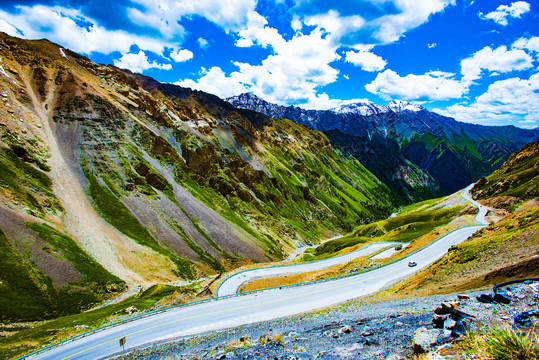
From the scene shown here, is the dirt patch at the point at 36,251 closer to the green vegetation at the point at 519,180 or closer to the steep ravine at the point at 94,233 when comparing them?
the steep ravine at the point at 94,233

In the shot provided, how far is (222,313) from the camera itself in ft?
100

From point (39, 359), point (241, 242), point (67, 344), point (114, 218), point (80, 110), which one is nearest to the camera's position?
point (39, 359)

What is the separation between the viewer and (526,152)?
14250 centimetres

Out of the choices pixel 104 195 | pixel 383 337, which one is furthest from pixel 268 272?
pixel 104 195

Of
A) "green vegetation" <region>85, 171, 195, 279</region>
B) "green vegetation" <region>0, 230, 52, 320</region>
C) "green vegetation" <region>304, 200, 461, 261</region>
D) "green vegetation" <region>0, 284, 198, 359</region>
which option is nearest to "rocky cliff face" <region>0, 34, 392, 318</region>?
"green vegetation" <region>0, 230, 52, 320</region>

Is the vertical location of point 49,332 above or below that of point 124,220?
below

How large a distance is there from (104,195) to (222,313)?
→ 82.0 meters

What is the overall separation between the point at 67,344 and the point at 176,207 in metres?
77.3

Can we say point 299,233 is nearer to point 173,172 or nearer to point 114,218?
point 173,172

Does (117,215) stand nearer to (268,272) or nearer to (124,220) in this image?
(124,220)

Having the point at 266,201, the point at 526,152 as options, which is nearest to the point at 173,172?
the point at 266,201

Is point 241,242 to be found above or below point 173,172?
below

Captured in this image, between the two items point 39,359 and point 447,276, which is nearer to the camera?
point 447,276

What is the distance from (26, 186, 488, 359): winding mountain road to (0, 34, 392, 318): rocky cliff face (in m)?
28.3
